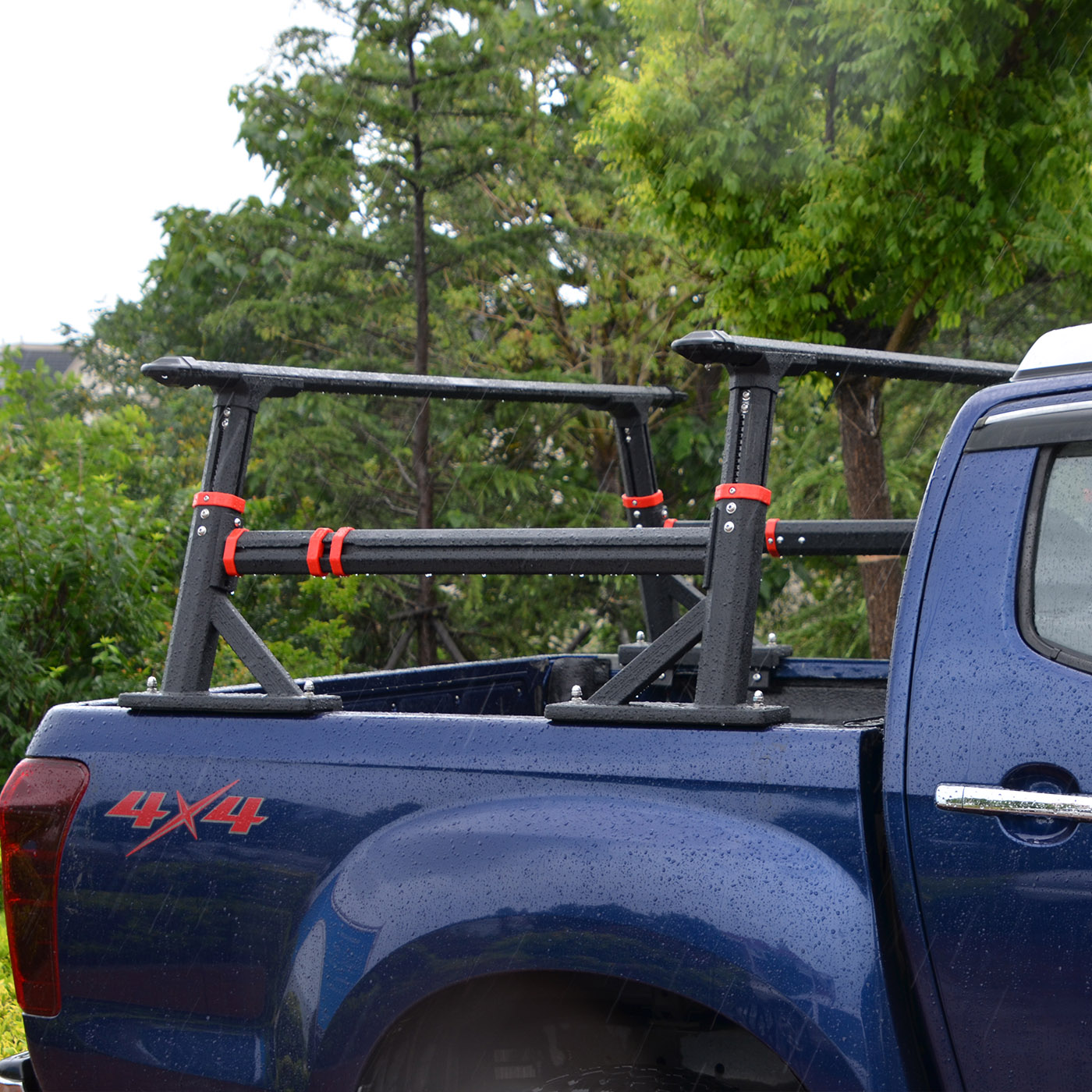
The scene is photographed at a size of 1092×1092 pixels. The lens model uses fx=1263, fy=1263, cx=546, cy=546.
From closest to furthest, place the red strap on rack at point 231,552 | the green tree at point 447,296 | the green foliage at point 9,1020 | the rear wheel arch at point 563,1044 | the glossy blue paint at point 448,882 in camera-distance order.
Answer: the glossy blue paint at point 448,882
the rear wheel arch at point 563,1044
the red strap on rack at point 231,552
the green foliage at point 9,1020
the green tree at point 447,296

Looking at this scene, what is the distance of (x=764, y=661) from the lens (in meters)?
4.12

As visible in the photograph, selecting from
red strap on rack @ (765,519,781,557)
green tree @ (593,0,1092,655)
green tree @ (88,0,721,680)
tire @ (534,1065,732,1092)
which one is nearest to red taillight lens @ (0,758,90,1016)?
tire @ (534,1065,732,1092)

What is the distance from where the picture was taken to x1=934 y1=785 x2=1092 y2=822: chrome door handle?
1.87m

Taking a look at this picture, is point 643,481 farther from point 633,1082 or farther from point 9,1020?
point 9,1020

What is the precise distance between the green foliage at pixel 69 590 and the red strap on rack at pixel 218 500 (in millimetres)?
4955

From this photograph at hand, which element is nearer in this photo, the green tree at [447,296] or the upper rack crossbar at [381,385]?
the upper rack crossbar at [381,385]

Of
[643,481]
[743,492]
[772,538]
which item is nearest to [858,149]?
[643,481]

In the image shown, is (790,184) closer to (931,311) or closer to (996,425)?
(931,311)

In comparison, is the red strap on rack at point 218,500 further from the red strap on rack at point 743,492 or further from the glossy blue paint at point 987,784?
the glossy blue paint at point 987,784

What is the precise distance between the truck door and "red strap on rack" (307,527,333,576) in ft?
3.94

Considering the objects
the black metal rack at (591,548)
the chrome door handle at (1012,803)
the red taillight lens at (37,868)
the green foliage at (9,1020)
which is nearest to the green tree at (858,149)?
the black metal rack at (591,548)

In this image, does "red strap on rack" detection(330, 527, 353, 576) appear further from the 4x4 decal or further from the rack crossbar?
the 4x4 decal

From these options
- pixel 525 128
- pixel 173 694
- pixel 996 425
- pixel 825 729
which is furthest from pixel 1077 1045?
pixel 525 128

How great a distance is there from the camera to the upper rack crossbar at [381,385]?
9.22ft
